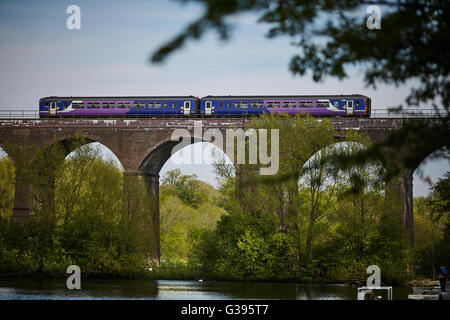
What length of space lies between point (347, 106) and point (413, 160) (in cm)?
3607

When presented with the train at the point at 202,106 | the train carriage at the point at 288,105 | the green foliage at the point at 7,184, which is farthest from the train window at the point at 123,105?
the green foliage at the point at 7,184

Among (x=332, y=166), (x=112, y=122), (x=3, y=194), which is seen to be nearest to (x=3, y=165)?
(x=3, y=194)

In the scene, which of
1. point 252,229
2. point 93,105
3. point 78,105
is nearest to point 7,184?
point 78,105

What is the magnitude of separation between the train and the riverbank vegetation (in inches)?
294

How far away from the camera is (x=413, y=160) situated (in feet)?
20.2

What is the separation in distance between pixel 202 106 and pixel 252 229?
43.7 feet

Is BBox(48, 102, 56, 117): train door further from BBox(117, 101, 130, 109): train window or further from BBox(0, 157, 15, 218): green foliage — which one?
BBox(117, 101, 130, 109): train window

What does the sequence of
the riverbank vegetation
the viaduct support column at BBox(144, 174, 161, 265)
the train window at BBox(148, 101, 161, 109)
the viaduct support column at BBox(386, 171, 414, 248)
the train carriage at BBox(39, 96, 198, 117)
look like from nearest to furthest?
the riverbank vegetation → the viaduct support column at BBox(386, 171, 414, 248) → the viaduct support column at BBox(144, 174, 161, 265) → the train carriage at BBox(39, 96, 198, 117) → the train window at BBox(148, 101, 161, 109)

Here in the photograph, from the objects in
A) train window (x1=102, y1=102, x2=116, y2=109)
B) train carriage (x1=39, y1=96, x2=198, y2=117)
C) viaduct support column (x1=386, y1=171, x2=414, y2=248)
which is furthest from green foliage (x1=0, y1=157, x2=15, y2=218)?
viaduct support column (x1=386, y1=171, x2=414, y2=248)

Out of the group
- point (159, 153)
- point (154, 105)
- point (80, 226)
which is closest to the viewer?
point (80, 226)

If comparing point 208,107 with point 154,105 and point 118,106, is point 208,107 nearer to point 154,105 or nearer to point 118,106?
point 154,105

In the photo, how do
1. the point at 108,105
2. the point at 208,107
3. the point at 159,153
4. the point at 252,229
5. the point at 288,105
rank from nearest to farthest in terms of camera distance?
the point at 252,229
the point at 288,105
the point at 159,153
the point at 208,107
the point at 108,105

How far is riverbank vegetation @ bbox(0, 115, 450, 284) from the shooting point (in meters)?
32.1

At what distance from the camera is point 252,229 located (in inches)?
1304
